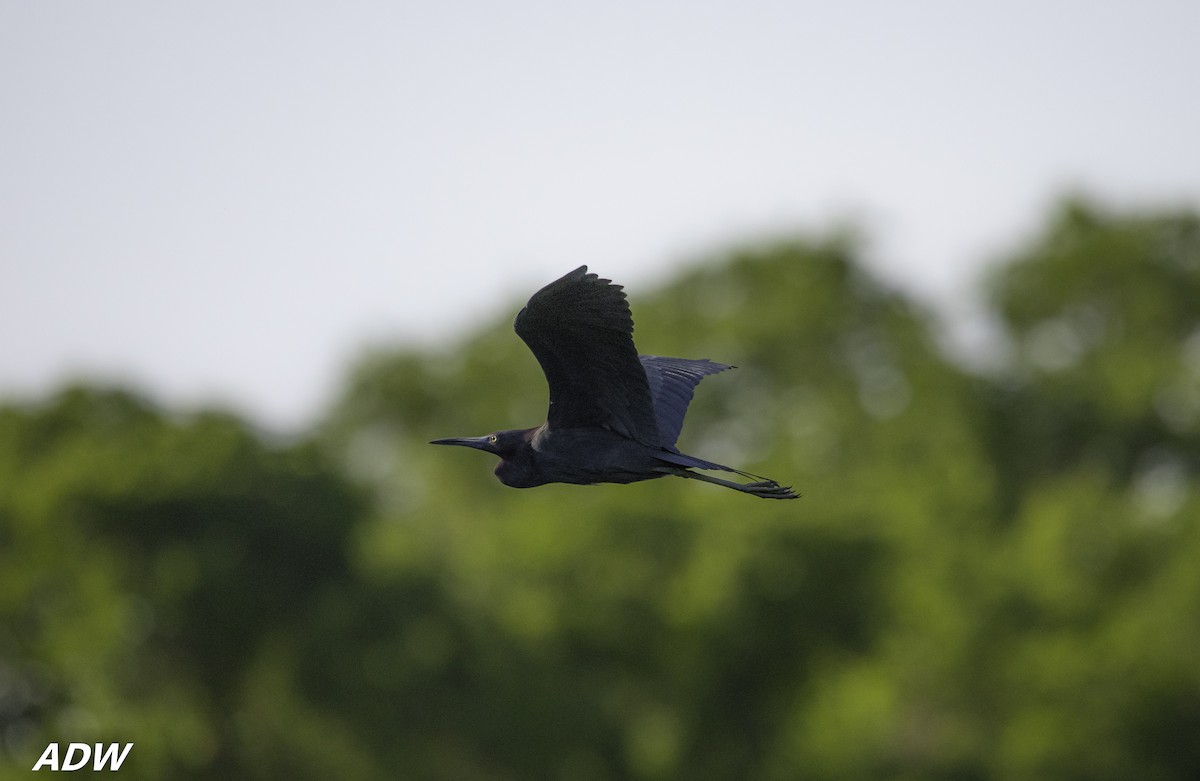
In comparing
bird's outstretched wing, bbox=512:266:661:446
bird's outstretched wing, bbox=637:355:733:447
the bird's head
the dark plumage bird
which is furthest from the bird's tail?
the bird's head

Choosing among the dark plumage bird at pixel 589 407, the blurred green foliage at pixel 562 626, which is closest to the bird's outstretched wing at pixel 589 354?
the dark plumage bird at pixel 589 407

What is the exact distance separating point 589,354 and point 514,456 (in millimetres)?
1144

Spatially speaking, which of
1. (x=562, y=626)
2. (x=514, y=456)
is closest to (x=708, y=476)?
(x=514, y=456)

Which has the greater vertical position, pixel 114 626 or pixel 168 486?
pixel 168 486

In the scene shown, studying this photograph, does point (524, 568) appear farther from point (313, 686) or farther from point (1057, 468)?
point (1057, 468)

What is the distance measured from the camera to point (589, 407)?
13266 millimetres

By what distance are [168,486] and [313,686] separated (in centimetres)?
608

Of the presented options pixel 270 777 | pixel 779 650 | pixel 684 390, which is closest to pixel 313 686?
pixel 270 777

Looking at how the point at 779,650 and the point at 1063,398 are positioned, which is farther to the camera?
the point at 1063,398

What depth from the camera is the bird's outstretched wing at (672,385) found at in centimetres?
1430

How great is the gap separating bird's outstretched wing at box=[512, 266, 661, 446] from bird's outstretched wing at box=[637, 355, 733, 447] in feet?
1.83

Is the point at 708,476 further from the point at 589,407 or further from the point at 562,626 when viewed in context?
the point at 562,626

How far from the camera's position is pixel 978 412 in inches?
2576

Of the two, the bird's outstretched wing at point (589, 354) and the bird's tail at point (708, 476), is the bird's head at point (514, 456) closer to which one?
the bird's outstretched wing at point (589, 354)
